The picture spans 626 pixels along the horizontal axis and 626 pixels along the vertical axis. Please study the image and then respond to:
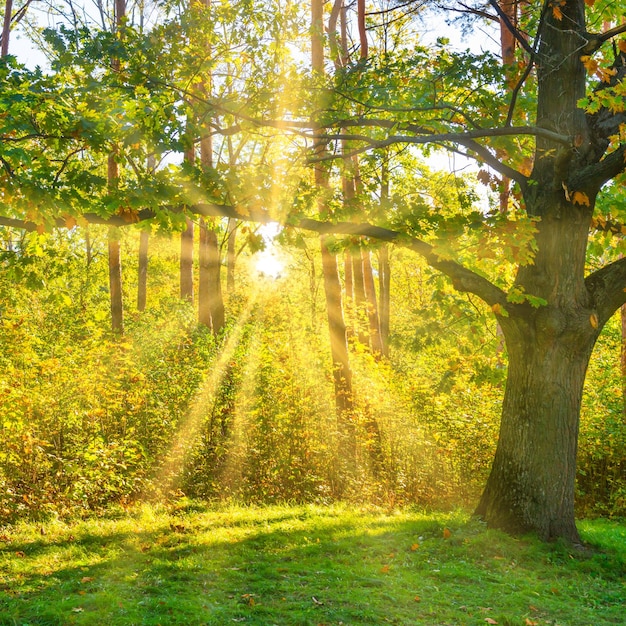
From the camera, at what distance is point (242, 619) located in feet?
17.0

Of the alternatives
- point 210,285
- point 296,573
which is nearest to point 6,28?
point 210,285

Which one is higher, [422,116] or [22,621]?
[422,116]

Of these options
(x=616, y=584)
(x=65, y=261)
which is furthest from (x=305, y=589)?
(x=65, y=261)

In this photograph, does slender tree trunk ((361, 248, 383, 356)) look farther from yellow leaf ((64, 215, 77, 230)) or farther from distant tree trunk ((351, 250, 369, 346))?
yellow leaf ((64, 215, 77, 230))

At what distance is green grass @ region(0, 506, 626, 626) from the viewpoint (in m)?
5.30

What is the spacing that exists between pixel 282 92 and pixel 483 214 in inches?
124

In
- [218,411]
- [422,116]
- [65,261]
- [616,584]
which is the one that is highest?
[422,116]

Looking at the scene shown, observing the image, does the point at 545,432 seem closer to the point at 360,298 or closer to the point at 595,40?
the point at 595,40

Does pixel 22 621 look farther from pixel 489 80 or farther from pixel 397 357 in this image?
pixel 397 357

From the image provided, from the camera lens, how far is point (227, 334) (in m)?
12.3

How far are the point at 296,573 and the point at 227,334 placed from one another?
6.37 m

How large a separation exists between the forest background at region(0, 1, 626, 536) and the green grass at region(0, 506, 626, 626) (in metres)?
1.48

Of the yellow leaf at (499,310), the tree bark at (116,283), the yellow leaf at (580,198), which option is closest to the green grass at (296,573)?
the yellow leaf at (499,310)

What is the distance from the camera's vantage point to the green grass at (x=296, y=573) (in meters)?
5.30
